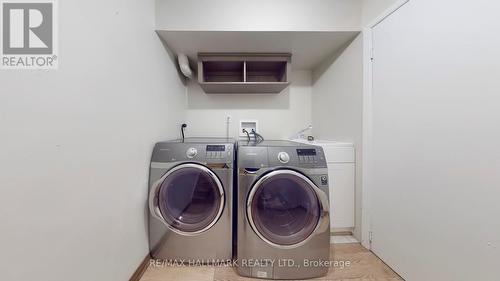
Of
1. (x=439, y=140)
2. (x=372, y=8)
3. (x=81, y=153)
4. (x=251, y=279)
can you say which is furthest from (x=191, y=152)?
(x=372, y=8)

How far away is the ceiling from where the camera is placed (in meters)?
1.63

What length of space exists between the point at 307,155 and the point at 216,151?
63cm

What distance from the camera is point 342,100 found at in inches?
73.4

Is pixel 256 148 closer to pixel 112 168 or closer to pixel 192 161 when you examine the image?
pixel 192 161

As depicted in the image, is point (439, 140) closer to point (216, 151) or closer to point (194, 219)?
point (216, 151)

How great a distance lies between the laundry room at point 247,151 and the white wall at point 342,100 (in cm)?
2

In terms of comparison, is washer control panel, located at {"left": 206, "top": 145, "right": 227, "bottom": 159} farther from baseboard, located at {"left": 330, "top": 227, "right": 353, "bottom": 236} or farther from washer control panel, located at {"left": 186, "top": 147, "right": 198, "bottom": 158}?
baseboard, located at {"left": 330, "top": 227, "right": 353, "bottom": 236}

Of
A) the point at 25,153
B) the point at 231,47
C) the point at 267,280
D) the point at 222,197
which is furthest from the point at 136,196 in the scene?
the point at 231,47

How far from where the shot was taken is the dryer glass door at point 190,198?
137 cm

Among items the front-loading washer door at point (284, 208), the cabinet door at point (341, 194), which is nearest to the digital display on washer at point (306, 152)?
the front-loading washer door at point (284, 208)

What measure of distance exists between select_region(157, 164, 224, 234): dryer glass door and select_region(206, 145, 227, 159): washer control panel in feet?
0.32

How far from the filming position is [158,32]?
160 cm

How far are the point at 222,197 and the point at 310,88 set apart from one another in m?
1.82

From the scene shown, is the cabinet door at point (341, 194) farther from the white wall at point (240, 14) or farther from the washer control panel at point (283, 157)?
the white wall at point (240, 14)
